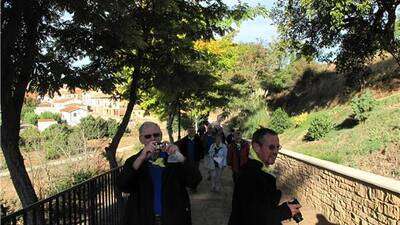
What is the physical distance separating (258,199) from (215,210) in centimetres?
814

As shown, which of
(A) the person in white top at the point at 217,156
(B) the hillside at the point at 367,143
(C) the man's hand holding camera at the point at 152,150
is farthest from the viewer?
(A) the person in white top at the point at 217,156

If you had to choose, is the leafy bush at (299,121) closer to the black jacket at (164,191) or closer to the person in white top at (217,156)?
the person in white top at (217,156)

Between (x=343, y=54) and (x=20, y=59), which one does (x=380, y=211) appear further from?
(x=343, y=54)

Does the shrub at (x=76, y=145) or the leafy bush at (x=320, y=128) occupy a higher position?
the leafy bush at (x=320, y=128)

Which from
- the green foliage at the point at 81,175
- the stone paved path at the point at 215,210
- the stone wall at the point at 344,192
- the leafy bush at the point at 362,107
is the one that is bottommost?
the stone paved path at the point at 215,210

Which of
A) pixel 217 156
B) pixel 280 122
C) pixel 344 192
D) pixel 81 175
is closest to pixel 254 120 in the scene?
pixel 280 122

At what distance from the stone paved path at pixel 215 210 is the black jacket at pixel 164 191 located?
632 cm

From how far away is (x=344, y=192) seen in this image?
950 cm

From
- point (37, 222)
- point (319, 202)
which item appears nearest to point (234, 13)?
point (319, 202)

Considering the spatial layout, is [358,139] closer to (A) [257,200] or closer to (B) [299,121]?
(B) [299,121]

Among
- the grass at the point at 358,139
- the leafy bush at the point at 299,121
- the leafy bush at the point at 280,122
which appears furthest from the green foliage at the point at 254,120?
the grass at the point at 358,139

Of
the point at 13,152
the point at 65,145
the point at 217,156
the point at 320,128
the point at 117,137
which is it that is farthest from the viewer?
the point at 65,145

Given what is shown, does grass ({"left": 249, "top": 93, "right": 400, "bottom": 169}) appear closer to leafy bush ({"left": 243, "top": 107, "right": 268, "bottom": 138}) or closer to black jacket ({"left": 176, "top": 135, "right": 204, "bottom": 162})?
black jacket ({"left": 176, "top": 135, "right": 204, "bottom": 162})

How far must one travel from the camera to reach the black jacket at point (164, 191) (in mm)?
4246
